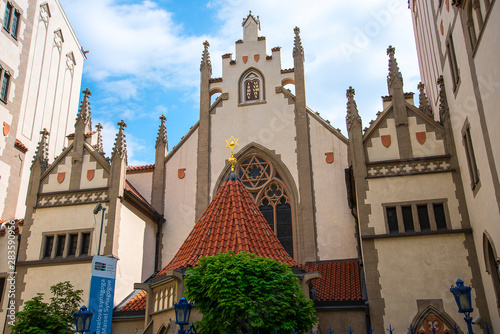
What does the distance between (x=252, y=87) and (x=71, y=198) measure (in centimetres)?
966

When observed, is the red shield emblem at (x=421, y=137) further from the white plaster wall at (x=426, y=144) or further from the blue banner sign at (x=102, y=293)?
the blue banner sign at (x=102, y=293)

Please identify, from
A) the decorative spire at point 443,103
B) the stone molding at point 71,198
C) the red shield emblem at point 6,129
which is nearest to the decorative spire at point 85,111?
the stone molding at point 71,198

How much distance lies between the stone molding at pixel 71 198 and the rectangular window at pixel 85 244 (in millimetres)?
1362

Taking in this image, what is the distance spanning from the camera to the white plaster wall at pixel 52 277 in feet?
61.8

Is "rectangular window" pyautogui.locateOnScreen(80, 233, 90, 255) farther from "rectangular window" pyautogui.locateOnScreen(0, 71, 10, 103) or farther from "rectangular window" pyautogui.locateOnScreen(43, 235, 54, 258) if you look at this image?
"rectangular window" pyautogui.locateOnScreen(0, 71, 10, 103)

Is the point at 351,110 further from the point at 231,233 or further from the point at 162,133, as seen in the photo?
the point at 162,133

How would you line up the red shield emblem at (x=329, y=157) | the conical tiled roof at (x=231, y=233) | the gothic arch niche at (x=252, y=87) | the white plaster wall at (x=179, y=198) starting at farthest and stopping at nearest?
the gothic arch niche at (x=252, y=87)
the white plaster wall at (x=179, y=198)
the red shield emblem at (x=329, y=157)
the conical tiled roof at (x=231, y=233)

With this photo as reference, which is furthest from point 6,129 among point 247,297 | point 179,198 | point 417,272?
point 417,272

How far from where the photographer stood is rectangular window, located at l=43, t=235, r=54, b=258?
65.1 feet

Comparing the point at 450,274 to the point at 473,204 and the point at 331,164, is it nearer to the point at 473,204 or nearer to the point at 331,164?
the point at 473,204

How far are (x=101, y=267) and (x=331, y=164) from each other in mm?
10107

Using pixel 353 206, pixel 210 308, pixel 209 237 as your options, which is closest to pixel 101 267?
pixel 209 237

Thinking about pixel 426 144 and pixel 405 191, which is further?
pixel 426 144

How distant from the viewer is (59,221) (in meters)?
20.2
